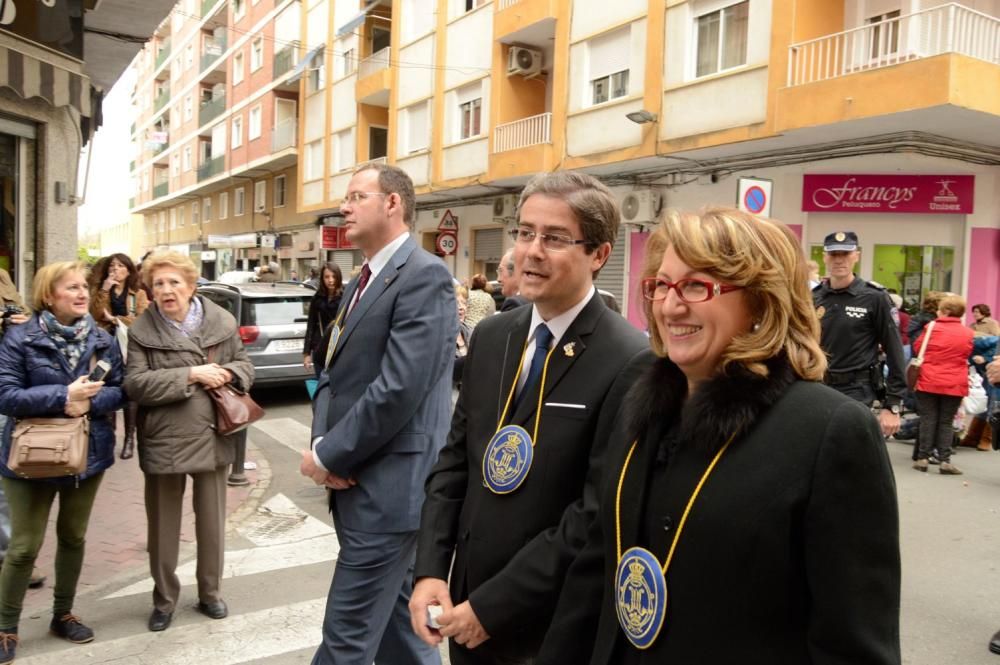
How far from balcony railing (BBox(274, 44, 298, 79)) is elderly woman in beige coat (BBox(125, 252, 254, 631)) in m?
29.6

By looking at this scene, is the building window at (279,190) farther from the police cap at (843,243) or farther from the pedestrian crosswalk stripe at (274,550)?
the police cap at (843,243)

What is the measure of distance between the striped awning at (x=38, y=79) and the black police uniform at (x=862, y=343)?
6.69 meters

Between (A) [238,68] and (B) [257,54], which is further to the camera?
(A) [238,68]

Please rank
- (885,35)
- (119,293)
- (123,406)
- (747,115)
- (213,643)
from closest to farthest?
1. (213,643)
2. (123,406)
3. (119,293)
4. (885,35)
5. (747,115)

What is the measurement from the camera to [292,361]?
441 inches

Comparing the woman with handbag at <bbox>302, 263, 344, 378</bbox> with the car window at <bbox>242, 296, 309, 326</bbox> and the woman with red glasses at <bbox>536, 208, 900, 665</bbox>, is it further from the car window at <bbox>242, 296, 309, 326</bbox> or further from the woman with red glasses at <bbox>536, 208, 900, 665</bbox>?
the woman with red glasses at <bbox>536, 208, 900, 665</bbox>

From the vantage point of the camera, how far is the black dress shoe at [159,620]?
13.7 ft

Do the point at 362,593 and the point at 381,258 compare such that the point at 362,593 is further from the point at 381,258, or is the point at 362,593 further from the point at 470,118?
the point at 470,118

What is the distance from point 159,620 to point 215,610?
284mm

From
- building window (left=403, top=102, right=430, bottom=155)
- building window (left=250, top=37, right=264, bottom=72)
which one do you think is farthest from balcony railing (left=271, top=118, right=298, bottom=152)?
building window (left=403, top=102, right=430, bottom=155)

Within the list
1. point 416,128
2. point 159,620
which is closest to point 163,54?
point 416,128

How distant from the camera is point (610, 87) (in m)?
17.2

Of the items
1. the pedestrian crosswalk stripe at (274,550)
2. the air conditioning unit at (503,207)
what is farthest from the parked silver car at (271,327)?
the air conditioning unit at (503,207)

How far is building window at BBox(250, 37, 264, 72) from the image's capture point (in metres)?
34.3
